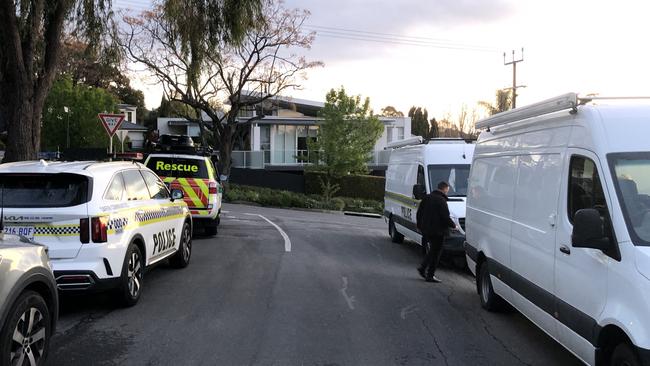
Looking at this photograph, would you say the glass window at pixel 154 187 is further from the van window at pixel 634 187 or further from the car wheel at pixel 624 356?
the car wheel at pixel 624 356

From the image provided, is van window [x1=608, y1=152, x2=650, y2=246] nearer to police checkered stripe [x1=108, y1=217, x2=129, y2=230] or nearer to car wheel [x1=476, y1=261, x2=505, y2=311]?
car wheel [x1=476, y1=261, x2=505, y2=311]

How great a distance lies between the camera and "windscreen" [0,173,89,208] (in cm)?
630


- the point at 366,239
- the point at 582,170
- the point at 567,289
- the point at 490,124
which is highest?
the point at 490,124

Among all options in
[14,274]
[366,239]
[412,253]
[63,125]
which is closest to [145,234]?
[14,274]

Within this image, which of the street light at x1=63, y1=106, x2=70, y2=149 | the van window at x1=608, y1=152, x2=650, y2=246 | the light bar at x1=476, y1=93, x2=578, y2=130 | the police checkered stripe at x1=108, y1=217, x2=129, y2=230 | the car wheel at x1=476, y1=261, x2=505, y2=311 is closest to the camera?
the van window at x1=608, y1=152, x2=650, y2=246

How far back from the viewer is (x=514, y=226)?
6.24m

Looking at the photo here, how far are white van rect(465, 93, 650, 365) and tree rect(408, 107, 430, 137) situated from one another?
56.6 metres

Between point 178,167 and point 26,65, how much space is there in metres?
3.96

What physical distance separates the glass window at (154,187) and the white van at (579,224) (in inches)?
→ 192

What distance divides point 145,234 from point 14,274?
11.7 feet

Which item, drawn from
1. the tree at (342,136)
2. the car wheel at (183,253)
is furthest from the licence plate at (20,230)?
the tree at (342,136)

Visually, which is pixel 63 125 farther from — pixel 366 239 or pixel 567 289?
pixel 567 289

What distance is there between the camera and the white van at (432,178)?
424 inches

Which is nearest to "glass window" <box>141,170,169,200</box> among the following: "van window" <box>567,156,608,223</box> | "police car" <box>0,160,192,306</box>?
"police car" <box>0,160,192,306</box>
